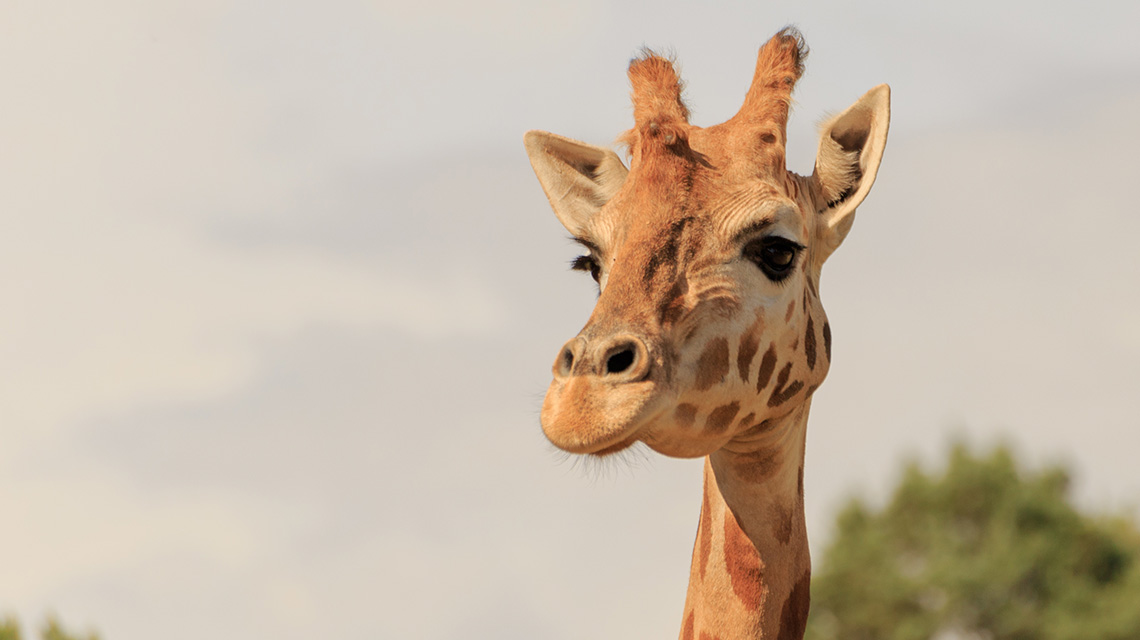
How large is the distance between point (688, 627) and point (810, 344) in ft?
6.18

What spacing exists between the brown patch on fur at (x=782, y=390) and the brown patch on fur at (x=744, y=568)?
824 millimetres

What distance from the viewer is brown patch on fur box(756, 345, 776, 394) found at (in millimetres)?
7551

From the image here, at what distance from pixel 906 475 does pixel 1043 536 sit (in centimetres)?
705

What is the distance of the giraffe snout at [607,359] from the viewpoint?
21.4 ft

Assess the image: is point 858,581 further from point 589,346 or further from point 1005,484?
point 589,346

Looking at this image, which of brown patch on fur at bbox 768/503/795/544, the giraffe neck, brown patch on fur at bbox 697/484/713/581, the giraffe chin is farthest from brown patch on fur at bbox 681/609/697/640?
the giraffe chin

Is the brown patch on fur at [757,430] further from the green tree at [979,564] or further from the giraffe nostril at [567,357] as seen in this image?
the green tree at [979,564]

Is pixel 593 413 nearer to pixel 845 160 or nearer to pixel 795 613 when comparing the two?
pixel 795 613

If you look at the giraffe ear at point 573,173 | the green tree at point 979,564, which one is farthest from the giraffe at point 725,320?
the green tree at point 979,564

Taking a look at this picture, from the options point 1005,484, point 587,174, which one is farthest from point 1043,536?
point 587,174

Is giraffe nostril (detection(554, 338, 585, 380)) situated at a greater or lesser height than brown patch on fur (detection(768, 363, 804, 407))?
lesser

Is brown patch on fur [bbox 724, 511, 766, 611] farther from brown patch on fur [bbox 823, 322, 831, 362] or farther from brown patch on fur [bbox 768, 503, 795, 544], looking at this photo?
brown patch on fur [bbox 823, 322, 831, 362]

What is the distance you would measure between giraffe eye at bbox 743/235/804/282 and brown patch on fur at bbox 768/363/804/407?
53 cm

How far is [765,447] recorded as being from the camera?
7949 mm
